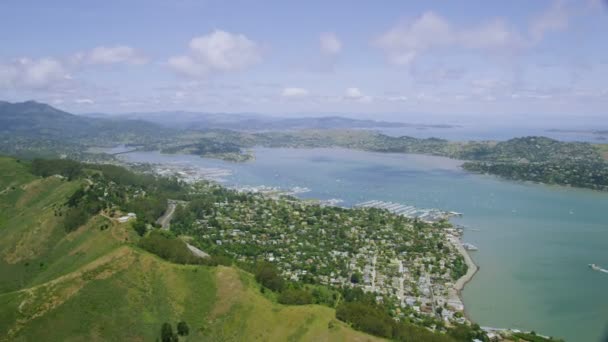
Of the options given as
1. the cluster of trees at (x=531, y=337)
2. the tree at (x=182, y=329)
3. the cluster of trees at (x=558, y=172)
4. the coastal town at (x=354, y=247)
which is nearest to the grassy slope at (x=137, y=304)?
the tree at (x=182, y=329)

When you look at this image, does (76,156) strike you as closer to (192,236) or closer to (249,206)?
(249,206)

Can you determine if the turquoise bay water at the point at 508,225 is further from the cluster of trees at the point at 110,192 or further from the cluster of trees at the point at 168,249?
the cluster of trees at the point at 110,192

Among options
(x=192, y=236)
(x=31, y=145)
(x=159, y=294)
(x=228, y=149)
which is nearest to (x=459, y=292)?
(x=159, y=294)

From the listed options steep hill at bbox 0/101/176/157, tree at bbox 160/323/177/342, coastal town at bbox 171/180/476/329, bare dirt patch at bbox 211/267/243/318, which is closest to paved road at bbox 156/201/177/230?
coastal town at bbox 171/180/476/329

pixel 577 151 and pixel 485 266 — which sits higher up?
pixel 577 151

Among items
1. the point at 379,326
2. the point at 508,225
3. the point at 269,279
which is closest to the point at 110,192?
the point at 269,279
